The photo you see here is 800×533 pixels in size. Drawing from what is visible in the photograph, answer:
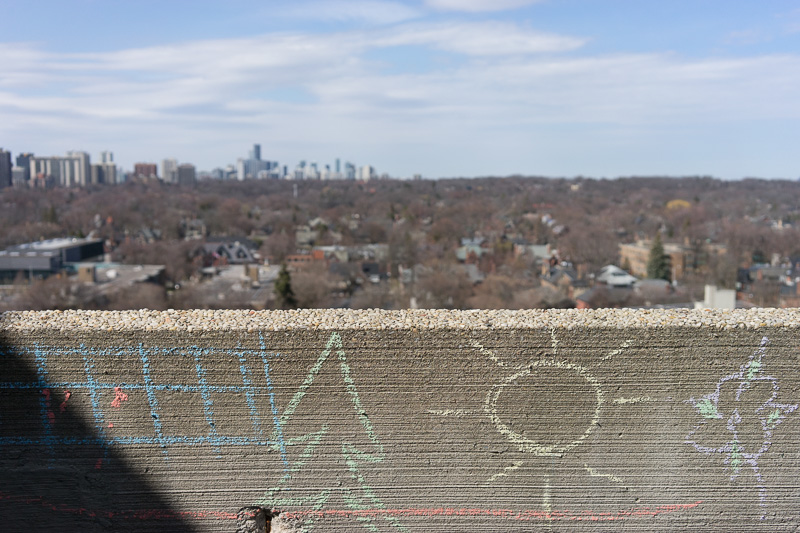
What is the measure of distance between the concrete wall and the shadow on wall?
0.01m

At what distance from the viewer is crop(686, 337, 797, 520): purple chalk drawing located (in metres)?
4.52

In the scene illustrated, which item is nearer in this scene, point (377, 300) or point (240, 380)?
point (240, 380)

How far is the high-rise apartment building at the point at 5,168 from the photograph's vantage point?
50.1 metres

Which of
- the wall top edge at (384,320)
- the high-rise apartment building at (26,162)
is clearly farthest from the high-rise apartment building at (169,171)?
the wall top edge at (384,320)

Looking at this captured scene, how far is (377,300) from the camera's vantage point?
1289 inches

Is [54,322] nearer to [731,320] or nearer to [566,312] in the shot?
[566,312]

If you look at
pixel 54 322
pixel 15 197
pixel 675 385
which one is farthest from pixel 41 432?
pixel 15 197

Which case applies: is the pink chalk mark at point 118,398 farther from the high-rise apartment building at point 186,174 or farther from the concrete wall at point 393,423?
the high-rise apartment building at point 186,174

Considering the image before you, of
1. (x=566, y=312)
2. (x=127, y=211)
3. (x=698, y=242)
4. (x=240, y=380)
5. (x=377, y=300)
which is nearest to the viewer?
(x=240, y=380)

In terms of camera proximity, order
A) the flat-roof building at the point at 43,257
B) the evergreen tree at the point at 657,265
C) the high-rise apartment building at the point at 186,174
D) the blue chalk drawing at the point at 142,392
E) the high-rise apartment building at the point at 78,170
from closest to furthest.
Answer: the blue chalk drawing at the point at 142,392 → the flat-roof building at the point at 43,257 → the evergreen tree at the point at 657,265 → the high-rise apartment building at the point at 78,170 → the high-rise apartment building at the point at 186,174

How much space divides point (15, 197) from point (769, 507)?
223 ft

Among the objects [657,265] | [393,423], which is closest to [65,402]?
[393,423]

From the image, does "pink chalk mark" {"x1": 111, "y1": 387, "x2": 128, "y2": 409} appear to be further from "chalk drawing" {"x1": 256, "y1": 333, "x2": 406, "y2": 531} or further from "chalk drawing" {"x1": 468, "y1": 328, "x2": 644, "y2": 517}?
"chalk drawing" {"x1": 468, "y1": 328, "x2": 644, "y2": 517}

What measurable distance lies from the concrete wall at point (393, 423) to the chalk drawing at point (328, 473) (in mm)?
13
